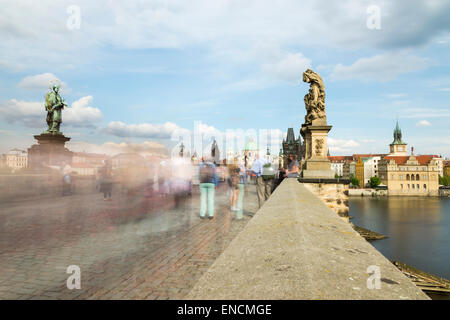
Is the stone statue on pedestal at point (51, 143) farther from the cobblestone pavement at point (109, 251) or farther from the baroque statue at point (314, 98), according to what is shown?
the baroque statue at point (314, 98)

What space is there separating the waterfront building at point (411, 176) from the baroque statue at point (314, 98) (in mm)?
101152

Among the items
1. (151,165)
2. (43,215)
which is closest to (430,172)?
(151,165)

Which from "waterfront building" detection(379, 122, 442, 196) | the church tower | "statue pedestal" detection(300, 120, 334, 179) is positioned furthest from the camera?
the church tower

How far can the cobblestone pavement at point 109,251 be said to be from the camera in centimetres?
388

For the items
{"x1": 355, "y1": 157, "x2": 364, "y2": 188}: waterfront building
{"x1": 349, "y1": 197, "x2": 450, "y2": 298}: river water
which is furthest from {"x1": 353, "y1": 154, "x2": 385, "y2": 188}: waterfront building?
{"x1": 349, "y1": 197, "x2": 450, "y2": 298}: river water

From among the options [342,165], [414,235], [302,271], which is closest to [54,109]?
[302,271]

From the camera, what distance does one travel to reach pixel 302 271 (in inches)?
59.0

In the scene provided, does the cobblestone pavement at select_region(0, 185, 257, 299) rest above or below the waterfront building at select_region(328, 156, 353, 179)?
below

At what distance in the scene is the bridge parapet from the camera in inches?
51.2

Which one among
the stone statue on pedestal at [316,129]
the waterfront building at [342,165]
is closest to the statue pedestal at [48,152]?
the stone statue on pedestal at [316,129]

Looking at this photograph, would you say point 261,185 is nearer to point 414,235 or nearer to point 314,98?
point 314,98

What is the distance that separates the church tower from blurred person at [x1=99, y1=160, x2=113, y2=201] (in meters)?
150

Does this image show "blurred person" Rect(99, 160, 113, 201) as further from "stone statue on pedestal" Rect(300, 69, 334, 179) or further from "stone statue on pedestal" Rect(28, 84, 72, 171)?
"stone statue on pedestal" Rect(300, 69, 334, 179)

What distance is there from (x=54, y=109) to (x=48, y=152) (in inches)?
109
